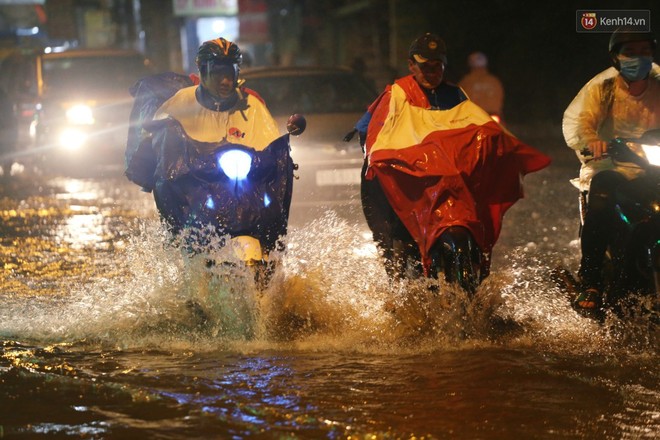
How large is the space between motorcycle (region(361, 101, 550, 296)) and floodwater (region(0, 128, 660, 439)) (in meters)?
0.23

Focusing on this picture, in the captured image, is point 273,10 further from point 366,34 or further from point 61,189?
point 61,189

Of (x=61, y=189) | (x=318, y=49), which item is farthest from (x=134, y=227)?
(x=318, y=49)

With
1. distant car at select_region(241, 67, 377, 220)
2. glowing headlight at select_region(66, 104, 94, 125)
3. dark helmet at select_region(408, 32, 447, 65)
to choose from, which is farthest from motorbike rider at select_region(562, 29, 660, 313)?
glowing headlight at select_region(66, 104, 94, 125)

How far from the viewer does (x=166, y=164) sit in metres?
6.47

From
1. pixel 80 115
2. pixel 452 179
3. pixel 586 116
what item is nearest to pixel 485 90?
pixel 80 115

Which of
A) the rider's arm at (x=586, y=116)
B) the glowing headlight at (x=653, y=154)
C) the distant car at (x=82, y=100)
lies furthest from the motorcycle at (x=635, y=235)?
the distant car at (x=82, y=100)

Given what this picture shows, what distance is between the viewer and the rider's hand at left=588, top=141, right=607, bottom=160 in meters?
6.71

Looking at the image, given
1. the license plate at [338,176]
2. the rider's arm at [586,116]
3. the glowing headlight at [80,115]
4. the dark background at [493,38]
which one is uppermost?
the dark background at [493,38]

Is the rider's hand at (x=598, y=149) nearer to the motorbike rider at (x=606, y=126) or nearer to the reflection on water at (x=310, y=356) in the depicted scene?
the motorbike rider at (x=606, y=126)

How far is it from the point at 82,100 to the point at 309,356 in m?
12.3

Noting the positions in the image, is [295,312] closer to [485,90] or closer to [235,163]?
[235,163]

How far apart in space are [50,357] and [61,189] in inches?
351

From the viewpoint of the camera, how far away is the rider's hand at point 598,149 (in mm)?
6707

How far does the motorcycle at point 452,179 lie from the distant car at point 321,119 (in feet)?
15.1
